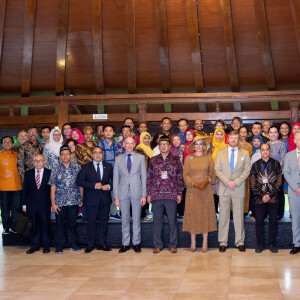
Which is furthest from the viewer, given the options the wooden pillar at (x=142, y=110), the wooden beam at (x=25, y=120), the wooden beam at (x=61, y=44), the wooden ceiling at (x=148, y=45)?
the wooden beam at (x=25, y=120)

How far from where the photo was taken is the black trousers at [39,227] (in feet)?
20.8

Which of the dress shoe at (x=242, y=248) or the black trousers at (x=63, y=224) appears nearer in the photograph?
the dress shoe at (x=242, y=248)

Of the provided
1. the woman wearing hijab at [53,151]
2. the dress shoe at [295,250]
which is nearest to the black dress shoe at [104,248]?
the woman wearing hijab at [53,151]

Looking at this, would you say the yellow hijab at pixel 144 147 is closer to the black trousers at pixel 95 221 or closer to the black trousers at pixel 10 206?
the black trousers at pixel 95 221

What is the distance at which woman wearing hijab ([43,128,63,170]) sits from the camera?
22.2 feet

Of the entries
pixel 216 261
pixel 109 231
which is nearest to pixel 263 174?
pixel 216 261

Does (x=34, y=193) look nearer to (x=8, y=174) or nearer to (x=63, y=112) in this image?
(x=8, y=174)

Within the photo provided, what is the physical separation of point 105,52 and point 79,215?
15.3 ft

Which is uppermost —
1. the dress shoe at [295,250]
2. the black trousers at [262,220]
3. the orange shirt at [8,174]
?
the orange shirt at [8,174]

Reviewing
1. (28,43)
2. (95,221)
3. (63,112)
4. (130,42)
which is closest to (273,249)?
(95,221)

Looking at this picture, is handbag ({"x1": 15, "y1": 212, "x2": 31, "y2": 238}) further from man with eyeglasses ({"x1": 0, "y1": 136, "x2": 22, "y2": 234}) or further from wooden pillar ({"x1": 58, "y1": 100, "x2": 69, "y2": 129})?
wooden pillar ({"x1": 58, "y1": 100, "x2": 69, "y2": 129})

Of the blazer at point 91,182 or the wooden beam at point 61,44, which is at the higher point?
the wooden beam at point 61,44

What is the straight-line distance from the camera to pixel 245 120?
11.2 m

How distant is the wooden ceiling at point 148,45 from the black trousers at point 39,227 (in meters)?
4.85
